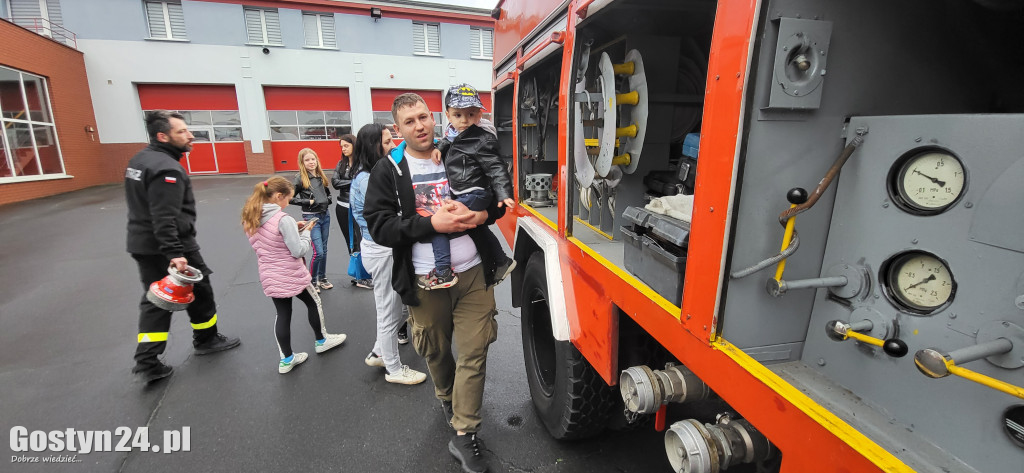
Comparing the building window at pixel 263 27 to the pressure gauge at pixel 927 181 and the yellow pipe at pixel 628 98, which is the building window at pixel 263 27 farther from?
the pressure gauge at pixel 927 181

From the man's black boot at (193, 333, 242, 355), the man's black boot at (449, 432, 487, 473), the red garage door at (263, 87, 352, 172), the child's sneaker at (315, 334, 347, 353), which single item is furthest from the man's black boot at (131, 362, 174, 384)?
the red garage door at (263, 87, 352, 172)

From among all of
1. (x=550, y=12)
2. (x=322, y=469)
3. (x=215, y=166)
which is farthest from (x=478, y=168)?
(x=215, y=166)

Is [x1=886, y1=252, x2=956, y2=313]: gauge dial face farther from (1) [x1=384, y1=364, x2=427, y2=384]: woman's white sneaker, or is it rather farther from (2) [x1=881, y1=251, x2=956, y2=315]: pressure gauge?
(1) [x1=384, y1=364, x2=427, y2=384]: woman's white sneaker

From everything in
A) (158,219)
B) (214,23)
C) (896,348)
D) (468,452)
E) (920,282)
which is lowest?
(468,452)

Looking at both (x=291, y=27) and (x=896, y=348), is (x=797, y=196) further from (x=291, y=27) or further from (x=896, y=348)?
(x=291, y=27)

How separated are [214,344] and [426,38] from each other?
61.5ft

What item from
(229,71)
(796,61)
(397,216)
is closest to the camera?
(796,61)

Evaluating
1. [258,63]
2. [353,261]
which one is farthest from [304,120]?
[353,261]

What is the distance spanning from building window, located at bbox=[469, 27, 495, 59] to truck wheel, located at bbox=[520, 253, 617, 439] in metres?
19.7

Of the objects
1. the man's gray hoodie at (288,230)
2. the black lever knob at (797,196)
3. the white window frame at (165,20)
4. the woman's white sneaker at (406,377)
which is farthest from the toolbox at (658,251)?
the white window frame at (165,20)

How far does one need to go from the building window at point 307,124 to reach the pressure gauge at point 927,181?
63.9 feet

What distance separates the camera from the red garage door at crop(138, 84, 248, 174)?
16594mm

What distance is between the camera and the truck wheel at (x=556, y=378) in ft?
7.07

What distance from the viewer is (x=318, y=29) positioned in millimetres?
18062
